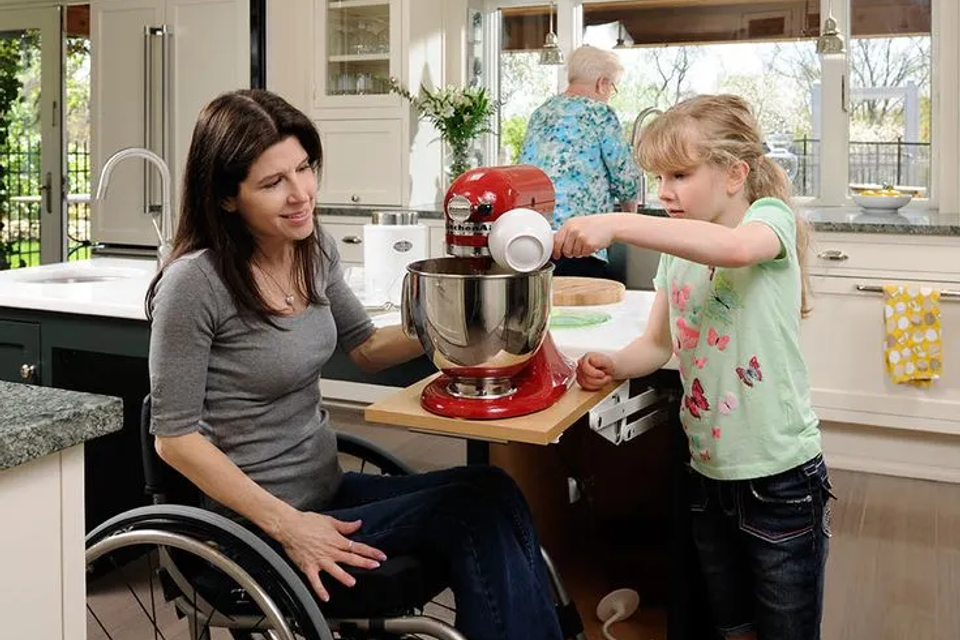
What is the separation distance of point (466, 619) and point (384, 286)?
94 cm

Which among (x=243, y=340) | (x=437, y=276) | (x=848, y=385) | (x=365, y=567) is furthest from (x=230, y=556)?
(x=848, y=385)

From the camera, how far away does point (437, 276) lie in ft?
4.25

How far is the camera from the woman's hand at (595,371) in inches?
58.1

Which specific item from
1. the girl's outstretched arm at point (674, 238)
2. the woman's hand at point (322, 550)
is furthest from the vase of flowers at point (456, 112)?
the woman's hand at point (322, 550)

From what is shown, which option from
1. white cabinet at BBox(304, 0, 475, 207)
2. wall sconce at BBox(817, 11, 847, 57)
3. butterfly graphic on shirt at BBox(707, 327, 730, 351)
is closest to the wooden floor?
butterfly graphic on shirt at BBox(707, 327, 730, 351)

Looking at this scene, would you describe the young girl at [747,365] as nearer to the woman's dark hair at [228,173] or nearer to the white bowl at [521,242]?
the white bowl at [521,242]

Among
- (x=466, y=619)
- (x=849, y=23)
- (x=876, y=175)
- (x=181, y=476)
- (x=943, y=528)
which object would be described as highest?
(x=849, y=23)

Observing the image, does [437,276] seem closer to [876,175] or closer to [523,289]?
[523,289]

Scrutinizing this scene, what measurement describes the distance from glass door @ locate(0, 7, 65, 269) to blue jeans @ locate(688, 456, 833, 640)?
15.3 ft

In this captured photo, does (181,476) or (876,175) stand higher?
(876,175)

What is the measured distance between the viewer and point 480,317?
1292 mm

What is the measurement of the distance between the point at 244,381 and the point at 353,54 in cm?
342

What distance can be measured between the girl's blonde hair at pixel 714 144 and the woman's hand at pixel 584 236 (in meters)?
0.26

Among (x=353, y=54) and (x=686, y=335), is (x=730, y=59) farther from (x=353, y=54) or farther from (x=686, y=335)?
(x=686, y=335)
